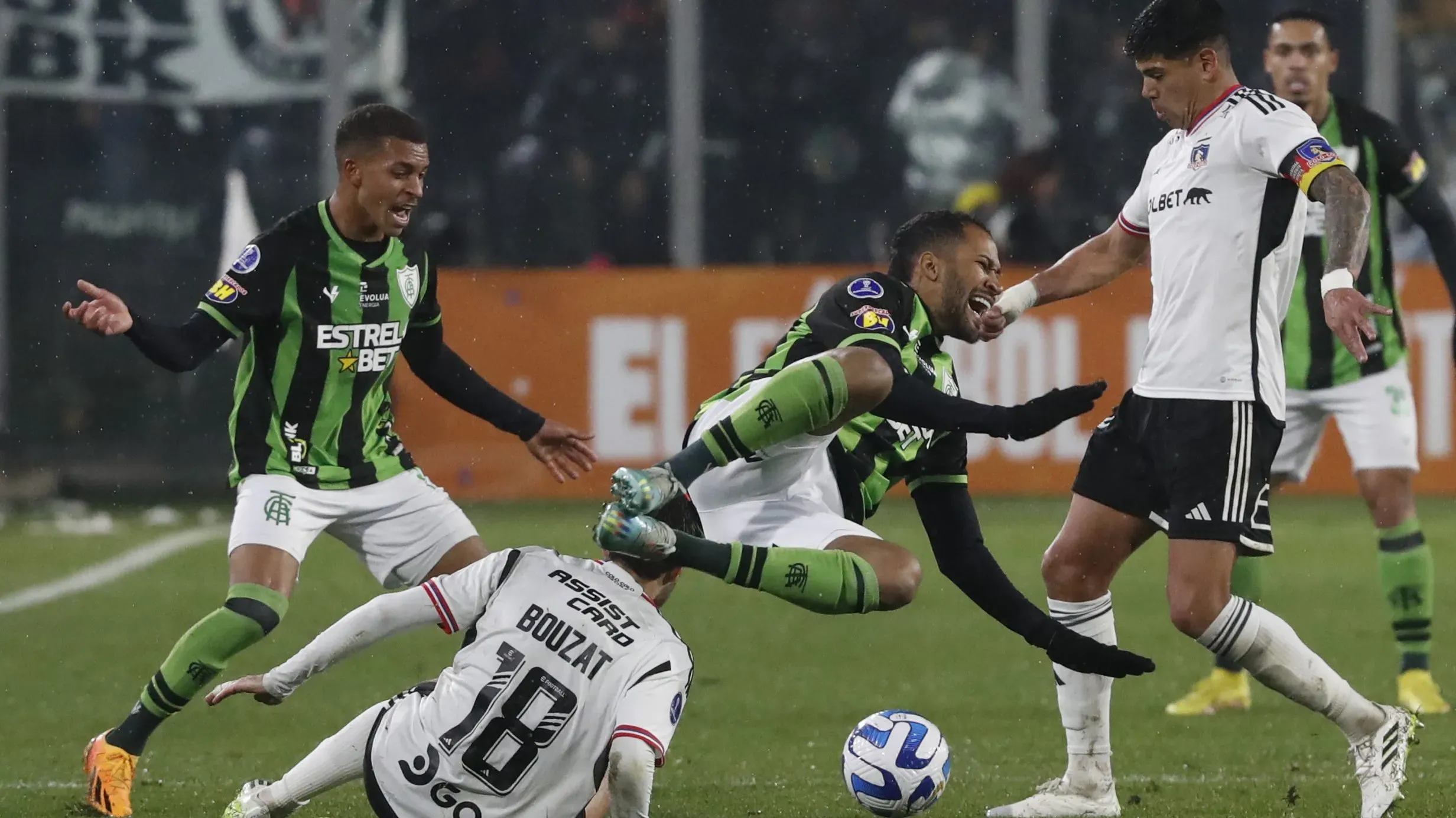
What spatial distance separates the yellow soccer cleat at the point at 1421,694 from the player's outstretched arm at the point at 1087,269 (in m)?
2.14

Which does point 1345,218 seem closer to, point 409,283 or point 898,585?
point 898,585

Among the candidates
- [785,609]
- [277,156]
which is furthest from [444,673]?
[277,156]

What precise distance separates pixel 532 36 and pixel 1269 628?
35.5 ft

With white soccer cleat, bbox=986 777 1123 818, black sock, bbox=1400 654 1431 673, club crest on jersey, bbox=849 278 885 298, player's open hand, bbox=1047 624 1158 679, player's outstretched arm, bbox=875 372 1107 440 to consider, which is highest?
club crest on jersey, bbox=849 278 885 298

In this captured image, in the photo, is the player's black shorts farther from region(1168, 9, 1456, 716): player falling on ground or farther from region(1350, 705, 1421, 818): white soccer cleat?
region(1168, 9, 1456, 716): player falling on ground

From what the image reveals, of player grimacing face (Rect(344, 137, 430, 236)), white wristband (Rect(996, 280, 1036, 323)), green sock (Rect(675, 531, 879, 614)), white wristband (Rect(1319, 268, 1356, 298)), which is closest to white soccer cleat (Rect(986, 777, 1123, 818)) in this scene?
green sock (Rect(675, 531, 879, 614))

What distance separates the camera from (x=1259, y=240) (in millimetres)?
5453

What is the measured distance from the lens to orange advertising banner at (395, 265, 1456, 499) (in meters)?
13.2

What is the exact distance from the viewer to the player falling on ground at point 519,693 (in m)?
4.59

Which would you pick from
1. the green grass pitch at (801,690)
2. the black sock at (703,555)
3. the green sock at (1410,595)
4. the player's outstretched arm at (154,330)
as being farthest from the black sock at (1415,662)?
the player's outstretched arm at (154,330)

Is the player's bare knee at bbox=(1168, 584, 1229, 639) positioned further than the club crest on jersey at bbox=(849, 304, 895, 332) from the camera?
No

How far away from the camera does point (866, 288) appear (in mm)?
5707

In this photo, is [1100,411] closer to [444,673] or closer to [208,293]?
[208,293]

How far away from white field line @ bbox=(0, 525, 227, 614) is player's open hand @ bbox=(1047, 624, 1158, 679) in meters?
6.24
